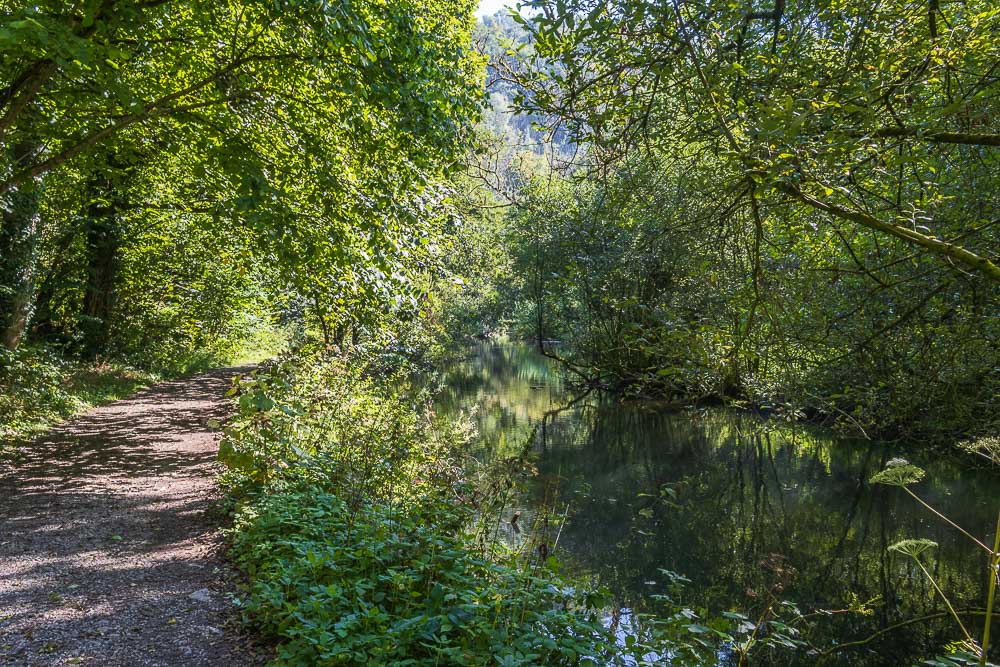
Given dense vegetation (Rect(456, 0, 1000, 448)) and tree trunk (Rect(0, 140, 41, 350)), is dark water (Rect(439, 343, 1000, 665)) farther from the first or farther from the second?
tree trunk (Rect(0, 140, 41, 350))

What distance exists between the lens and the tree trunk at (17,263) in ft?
36.0

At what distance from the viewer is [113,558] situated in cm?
517

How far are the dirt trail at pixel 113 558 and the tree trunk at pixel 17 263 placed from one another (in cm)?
305

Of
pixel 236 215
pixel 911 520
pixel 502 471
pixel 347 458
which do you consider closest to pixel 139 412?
pixel 236 215

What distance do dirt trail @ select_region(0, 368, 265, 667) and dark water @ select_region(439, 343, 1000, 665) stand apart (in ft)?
9.31

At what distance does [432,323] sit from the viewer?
21141 millimetres

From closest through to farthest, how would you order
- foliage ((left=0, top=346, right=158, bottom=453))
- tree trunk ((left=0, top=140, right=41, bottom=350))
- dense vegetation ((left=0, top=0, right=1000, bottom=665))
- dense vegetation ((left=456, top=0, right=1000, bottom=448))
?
1. dense vegetation ((left=456, top=0, right=1000, bottom=448))
2. dense vegetation ((left=0, top=0, right=1000, bottom=665))
3. foliage ((left=0, top=346, right=158, bottom=453))
4. tree trunk ((left=0, top=140, right=41, bottom=350))

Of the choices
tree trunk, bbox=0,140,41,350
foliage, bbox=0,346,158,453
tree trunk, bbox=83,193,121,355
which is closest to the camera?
foliage, bbox=0,346,158,453

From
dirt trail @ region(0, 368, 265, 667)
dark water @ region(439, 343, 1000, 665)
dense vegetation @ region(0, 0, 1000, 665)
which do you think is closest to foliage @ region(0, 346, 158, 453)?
dense vegetation @ region(0, 0, 1000, 665)

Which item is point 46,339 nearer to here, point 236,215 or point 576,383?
point 236,215

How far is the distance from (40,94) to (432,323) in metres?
14.7

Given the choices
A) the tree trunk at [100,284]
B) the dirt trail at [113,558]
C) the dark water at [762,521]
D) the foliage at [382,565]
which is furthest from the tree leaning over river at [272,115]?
the tree trunk at [100,284]

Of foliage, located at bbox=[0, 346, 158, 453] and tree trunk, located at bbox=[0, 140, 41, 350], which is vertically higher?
tree trunk, located at bbox=[0, 140, 41, 350]

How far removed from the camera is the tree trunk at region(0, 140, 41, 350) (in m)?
11.0
